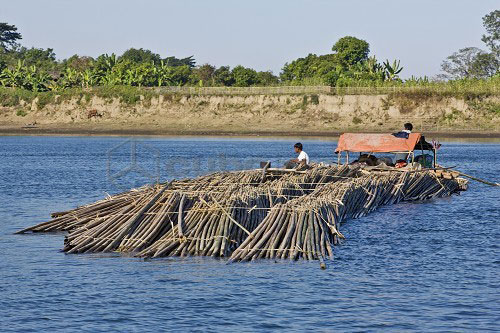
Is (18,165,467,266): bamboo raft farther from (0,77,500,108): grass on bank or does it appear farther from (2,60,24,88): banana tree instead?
(2,60,24,88): banana tree

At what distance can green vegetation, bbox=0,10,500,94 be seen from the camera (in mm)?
103188

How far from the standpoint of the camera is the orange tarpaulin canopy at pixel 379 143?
118 feet

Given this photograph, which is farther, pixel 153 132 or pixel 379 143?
pixel 153 132

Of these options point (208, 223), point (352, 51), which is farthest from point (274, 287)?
point (352, 51)

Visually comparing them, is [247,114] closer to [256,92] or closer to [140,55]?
[256,92]

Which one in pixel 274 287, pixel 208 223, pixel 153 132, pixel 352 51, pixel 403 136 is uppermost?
pixel 352 51

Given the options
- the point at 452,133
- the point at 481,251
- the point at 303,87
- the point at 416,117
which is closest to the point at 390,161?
the point at 481,251

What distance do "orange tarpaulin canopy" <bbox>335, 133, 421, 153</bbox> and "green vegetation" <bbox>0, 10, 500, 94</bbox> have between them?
211 ft

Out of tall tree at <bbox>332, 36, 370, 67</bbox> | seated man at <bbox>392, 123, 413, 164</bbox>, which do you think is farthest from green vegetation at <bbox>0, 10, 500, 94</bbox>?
seated man at <bbox>392, 123, 413, 164</bbox>

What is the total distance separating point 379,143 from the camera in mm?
36156

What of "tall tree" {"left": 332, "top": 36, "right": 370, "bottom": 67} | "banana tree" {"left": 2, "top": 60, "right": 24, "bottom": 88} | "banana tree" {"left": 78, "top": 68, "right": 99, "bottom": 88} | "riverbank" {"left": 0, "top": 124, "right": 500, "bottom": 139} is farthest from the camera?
"tall tree" {"left": 332, "top": 36, "right": 370, "bottom": 67}

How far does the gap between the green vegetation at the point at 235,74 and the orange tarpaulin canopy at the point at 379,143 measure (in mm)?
64378

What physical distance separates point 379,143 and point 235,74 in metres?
88.8

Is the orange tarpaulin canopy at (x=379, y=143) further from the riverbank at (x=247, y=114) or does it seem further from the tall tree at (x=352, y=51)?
the tall tree at (x=352, y=51)
